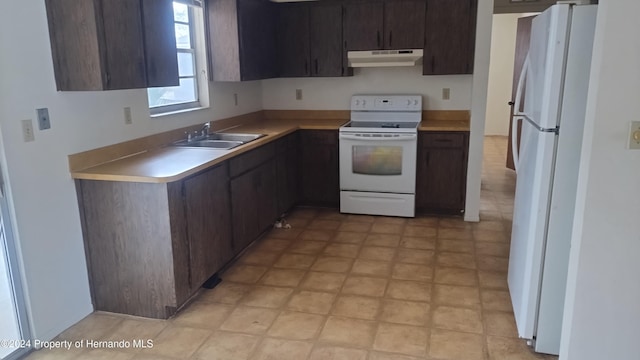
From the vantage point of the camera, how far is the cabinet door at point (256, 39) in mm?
4059

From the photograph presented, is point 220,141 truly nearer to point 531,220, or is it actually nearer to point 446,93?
point 446,93

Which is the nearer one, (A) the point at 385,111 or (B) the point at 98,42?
(B) the point at 98,42

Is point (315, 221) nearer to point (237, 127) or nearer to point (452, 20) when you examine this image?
point (237, 127)

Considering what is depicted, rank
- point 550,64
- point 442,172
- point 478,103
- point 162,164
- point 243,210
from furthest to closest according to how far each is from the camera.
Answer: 1. point 442,172
2. point 478,103
3. point 243,210
4. point 162,164
5. point 550,64

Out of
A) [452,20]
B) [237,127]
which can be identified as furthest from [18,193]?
[452,20]

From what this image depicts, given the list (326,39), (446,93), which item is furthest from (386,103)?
(326,39)

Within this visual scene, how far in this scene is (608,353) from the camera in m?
A: 1.94

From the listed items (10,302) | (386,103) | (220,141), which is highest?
(386,103)

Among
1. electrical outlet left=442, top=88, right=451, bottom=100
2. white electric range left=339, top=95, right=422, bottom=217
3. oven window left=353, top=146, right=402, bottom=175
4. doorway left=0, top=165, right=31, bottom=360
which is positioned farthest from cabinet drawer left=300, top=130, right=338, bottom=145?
doorway left=0, top=165, right=31, bottom=360

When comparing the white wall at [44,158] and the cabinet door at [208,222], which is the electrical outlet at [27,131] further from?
the cabinet door at [208,222]

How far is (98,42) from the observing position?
2.45 metres

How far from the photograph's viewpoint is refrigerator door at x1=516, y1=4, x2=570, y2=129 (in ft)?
6.61

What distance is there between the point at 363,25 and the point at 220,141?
1.84m

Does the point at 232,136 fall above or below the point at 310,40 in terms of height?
below
